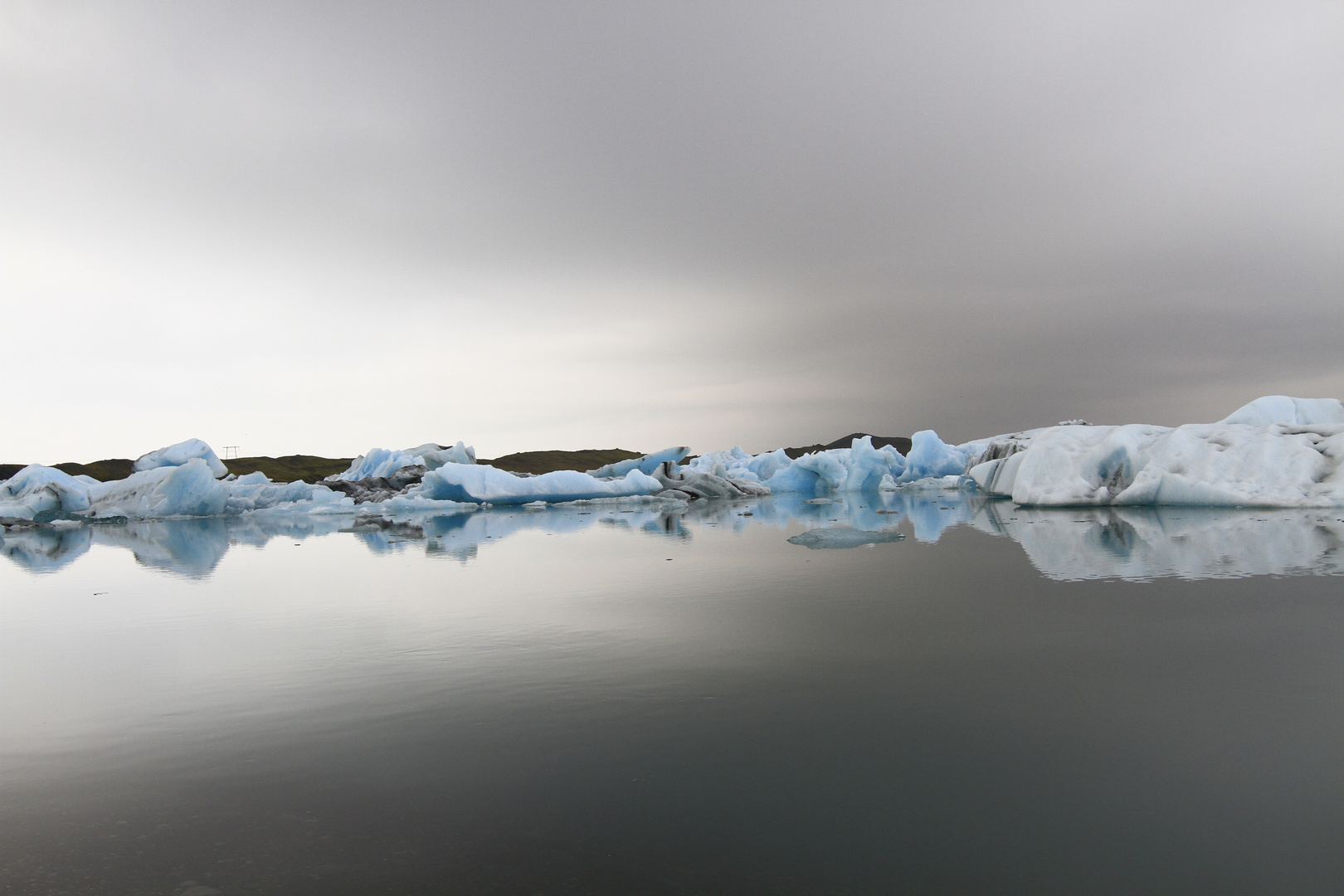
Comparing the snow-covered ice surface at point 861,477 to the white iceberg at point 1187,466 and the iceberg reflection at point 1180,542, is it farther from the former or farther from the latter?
the iceberg reflection at point 1180,542

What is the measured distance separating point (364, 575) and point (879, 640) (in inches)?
329

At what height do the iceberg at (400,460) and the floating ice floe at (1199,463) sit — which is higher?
the iceberg at (400,460)

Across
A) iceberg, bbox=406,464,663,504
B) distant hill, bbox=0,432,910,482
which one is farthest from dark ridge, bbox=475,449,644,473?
iceberg, bbox=406,464,663,504

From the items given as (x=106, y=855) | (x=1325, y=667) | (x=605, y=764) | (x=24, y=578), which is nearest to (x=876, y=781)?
(x=605, y=764)

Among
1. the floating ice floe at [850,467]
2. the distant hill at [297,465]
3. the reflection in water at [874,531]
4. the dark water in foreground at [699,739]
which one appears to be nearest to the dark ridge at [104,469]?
the distant hill at [297,465]

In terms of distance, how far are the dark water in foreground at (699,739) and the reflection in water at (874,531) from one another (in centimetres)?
94

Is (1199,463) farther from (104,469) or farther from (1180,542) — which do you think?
(104,469)

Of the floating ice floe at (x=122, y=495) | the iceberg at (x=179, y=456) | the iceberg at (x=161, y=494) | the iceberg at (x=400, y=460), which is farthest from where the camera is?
the iceberg at (x=400, y=460)

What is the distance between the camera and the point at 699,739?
3830 millimetres

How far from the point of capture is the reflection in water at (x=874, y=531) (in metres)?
9.79

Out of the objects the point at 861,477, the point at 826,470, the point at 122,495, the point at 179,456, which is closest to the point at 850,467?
the point at 861,477

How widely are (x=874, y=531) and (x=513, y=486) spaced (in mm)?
18521

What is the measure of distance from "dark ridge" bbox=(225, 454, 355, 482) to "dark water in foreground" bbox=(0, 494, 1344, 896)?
52375 millimetres

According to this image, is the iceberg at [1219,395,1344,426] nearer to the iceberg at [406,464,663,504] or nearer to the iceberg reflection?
the iceberg reflection
